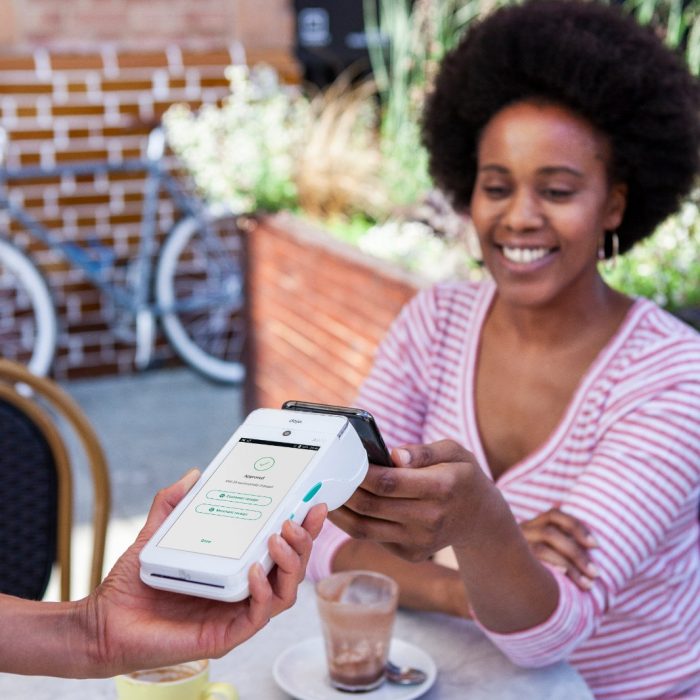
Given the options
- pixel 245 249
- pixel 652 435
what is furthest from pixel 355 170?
pixel 652 435

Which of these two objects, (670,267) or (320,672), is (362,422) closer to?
(320,672)

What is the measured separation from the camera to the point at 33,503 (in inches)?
71.8

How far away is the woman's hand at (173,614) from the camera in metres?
0.92

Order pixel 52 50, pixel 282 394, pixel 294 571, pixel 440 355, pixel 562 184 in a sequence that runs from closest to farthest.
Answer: pixel 294 571, pixel 562 184, pixel 440 355, pixel 282 394, pixel 52 50

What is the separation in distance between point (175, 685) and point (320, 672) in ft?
0.71

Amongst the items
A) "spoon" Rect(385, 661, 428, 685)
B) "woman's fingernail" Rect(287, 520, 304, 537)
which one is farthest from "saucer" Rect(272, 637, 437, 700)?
"woman's fingernail" Rect(287, 520, 304, 537)

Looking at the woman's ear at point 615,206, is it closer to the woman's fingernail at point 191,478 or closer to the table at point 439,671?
the table at point 439,671

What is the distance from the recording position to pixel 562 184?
169 centimetres

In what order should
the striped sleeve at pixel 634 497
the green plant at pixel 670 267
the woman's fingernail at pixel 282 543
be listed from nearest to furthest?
the woman's fingernail at pixel 282 543 → the striped sleeve at pixel 634 497 → the green plant at pixel 670 267

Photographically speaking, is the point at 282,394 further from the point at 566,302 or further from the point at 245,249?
the point at 566,302

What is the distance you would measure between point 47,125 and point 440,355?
11.4ft

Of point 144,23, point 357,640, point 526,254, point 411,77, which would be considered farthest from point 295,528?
point 144,23

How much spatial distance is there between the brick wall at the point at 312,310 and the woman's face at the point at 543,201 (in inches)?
47.0

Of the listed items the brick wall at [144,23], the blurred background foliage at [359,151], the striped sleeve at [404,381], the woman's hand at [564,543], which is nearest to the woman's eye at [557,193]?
the striped sleeve at [404,381]
